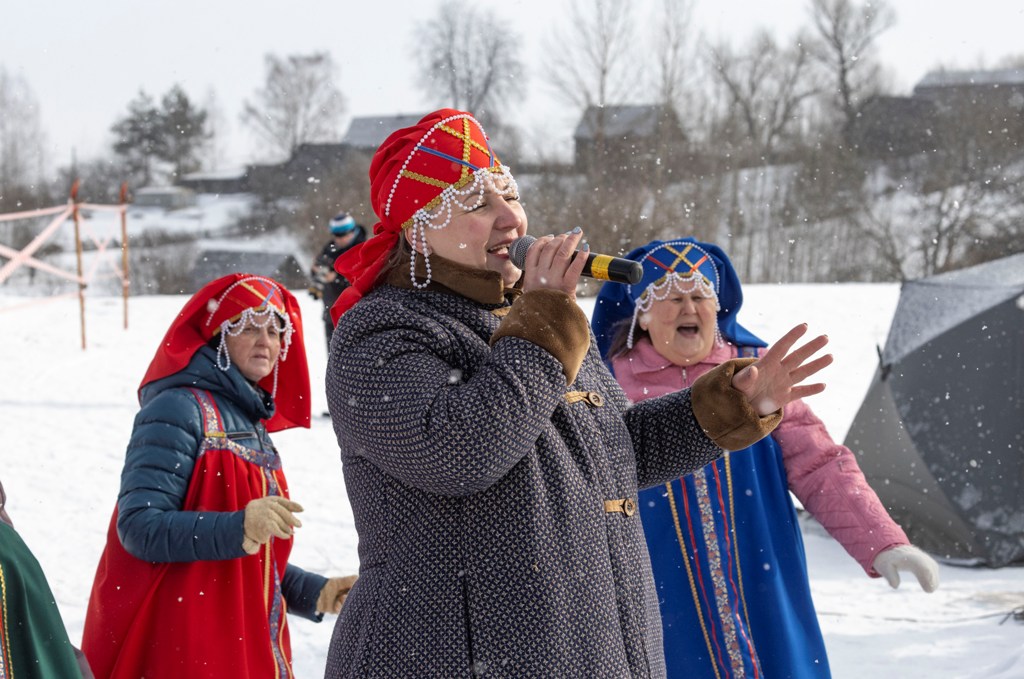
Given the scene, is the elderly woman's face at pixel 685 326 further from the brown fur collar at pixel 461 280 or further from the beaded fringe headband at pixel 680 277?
the brown fur collar at pixel 461 280

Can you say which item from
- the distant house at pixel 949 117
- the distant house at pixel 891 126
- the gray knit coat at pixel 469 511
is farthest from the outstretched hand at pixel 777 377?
the distant house at pixel 891 126

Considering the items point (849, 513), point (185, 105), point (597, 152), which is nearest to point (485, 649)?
point (849, 513)

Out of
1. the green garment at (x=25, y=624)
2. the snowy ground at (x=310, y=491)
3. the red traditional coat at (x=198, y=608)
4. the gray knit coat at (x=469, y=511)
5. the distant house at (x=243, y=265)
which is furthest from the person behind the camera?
the distant house at (x=243, y=265)

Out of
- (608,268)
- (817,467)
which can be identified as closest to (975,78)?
(817,467)

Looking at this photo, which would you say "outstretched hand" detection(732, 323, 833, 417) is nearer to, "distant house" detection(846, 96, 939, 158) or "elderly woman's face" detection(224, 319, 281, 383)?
"elderly woman's face" detection(224, 319, 281, 383)

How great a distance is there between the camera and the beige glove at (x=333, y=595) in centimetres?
277

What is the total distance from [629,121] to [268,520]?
2688 centimetres

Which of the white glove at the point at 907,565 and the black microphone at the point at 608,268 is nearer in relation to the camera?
the black microphone at the point at 608,268

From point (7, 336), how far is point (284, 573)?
38.6ft

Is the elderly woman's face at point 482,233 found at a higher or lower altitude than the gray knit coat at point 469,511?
higher

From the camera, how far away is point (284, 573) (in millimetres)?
2934

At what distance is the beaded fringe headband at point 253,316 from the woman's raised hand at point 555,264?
1630 millimetres

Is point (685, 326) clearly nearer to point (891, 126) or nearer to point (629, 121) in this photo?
point (629, 121)

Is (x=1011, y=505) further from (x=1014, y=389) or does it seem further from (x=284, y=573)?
(x=284, y=573)
